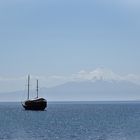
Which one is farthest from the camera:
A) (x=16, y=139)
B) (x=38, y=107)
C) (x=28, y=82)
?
(x=28, y=82)

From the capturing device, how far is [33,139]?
237ft

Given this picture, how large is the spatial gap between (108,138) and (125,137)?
2735mm

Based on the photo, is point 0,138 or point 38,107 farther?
point 38,107

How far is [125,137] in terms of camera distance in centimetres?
7269

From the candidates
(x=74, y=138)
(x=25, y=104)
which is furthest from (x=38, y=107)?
(x=74, y=138)

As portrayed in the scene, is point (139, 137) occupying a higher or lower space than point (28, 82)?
lower

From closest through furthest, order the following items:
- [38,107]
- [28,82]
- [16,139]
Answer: [16,139] → [38,107] → [28,82]

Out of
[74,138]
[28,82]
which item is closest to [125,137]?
[74,138]

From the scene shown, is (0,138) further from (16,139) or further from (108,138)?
(108,138)

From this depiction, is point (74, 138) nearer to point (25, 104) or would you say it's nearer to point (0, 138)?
point (0, 138)

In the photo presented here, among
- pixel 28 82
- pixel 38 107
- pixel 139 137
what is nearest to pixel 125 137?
pixel 139 137

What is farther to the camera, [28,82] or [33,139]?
[28,82]

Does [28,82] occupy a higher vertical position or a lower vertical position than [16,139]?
higher

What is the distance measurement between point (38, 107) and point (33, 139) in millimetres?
98682
